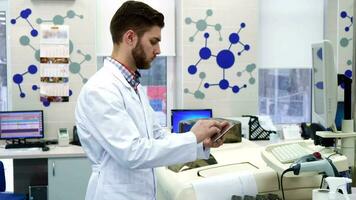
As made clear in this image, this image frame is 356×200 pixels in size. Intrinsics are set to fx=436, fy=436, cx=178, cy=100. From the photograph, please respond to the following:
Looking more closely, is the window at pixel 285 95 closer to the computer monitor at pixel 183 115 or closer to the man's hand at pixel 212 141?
the computer monitor at pixel 183 115

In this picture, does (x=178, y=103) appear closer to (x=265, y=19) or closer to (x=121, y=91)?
(x=265, y=19)

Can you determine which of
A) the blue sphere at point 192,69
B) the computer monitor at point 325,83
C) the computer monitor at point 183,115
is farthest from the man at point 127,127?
the blue sphere at point 192,69

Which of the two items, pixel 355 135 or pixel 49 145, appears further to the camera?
pixel 49 145

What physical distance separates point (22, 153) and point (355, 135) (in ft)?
9.33

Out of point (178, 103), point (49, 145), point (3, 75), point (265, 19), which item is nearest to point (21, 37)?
point (3, 75)

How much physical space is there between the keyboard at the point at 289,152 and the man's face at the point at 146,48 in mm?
677

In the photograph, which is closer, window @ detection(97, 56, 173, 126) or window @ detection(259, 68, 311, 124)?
window @ detection(97, 56, 173, 126)

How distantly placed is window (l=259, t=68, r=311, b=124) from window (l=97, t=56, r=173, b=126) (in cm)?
104

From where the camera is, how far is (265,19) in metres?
4.68

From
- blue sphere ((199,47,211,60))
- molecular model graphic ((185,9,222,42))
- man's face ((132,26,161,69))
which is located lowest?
man's face ((132,26,161,69))

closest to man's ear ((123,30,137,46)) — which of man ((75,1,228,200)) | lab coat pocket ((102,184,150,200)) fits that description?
man ((75,1,228,200))

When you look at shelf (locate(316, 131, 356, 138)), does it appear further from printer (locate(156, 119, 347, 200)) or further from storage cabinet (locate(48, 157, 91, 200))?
storage cabinet (locate(48, 157, 91, 200))

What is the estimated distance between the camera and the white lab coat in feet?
5.05

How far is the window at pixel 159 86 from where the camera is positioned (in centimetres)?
464
